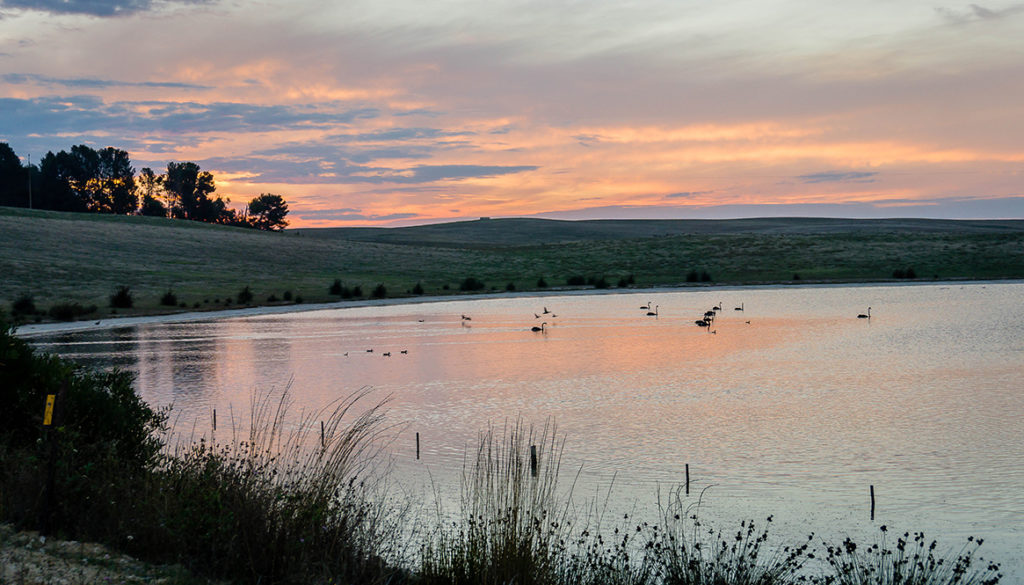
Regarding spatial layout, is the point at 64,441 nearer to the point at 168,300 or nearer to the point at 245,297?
the point at 168,300

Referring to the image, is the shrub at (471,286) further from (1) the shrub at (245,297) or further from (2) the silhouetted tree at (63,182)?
(2) the silhouetted tree at (63,182)

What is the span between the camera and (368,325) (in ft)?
165

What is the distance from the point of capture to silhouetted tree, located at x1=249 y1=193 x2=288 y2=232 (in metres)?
151

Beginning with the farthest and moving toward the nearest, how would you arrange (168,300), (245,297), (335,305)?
(335,305) → (245,297) → (168,300)

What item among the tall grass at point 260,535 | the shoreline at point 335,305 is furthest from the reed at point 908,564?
the shoreline at point 335,305

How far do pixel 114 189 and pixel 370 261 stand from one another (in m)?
60.6

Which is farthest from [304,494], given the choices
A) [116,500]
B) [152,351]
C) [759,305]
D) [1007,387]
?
[759,305]

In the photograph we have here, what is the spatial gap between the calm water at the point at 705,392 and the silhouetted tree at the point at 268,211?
101367 mm

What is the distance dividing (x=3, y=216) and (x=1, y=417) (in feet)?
319

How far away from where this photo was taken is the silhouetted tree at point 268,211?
151 meters

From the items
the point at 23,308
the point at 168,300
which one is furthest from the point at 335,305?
the point at 23,308

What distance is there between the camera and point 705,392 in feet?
86.8

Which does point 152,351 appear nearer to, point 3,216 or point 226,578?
point 226,578

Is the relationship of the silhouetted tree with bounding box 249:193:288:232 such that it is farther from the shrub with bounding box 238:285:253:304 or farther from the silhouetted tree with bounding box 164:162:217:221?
the shrub with bounding box 238:285:253:304
